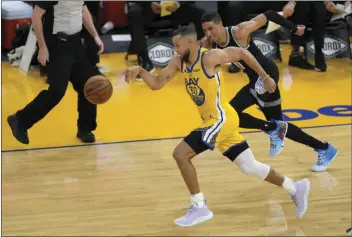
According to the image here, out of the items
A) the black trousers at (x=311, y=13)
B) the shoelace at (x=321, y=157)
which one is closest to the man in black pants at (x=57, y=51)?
the black trousers at (x=311, y=13)

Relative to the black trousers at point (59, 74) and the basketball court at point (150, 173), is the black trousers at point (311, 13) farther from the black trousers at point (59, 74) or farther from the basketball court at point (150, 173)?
the black trousers at point (59, 74)

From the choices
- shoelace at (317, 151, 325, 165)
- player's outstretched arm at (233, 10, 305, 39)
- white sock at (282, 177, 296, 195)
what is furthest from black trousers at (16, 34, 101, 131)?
shoelace at (317, 151, 325, 165)

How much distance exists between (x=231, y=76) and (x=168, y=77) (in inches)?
256

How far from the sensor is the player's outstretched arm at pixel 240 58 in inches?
170

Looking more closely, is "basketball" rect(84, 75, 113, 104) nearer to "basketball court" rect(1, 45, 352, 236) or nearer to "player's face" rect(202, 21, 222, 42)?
"player's face" rect(202, 21, 222, 42)

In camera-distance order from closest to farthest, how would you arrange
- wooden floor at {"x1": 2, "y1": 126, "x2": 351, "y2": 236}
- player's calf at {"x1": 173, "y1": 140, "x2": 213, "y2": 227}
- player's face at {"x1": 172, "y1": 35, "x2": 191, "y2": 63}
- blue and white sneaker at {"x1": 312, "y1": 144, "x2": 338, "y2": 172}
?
player's face at {"x1": 172, "y1": 35, "x2": 191, "y2": 63}
player's calf at {"x1": 173, "y1": 140, "x2": 213, "y2": 227}
wooden floor at {"x1": 2, "y1": 126, "x2": 351, "y2": 236}
blue and white sneaker at {"x1": 312, "y1": 144, "x2": 338, "y2": 172}

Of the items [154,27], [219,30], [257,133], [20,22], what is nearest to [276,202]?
[257,133]

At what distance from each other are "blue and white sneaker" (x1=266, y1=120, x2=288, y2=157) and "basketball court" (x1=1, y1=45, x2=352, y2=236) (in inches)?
18.9

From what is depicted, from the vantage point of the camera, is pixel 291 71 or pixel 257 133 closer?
pixel 257 133

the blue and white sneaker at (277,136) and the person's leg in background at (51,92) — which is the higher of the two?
the person's leg in background at (51,92)

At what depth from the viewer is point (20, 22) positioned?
12258 millimetres

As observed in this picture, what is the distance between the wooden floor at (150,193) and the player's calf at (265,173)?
0.30 meters

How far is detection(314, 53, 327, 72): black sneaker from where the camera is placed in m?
11.1

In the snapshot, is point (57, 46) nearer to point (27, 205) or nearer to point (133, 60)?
point (27, 205)
